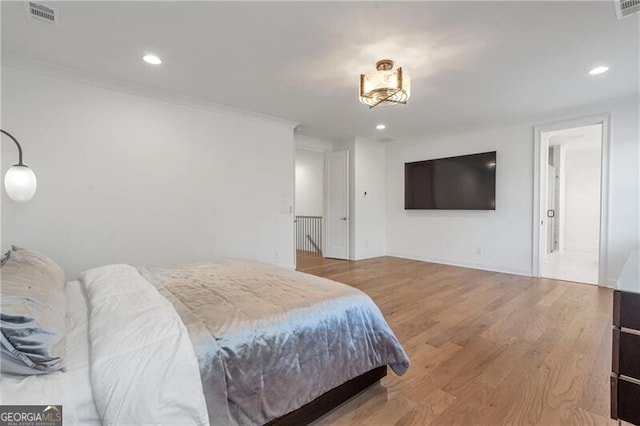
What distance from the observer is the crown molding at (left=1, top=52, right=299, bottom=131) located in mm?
2834

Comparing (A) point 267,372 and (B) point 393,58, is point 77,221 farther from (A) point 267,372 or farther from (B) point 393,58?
(B) point 393,58

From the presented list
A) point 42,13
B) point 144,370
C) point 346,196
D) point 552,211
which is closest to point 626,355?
point 144,370

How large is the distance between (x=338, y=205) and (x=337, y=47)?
158 inches

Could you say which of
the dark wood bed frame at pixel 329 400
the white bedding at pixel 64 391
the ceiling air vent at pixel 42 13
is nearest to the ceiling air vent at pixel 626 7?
the dark wood bed frame at pixel 329 400

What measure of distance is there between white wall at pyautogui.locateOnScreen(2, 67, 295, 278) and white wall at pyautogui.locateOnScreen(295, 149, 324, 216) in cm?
371

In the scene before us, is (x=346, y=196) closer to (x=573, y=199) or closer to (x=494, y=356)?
(x=494, y=356)

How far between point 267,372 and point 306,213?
7534 millimetres

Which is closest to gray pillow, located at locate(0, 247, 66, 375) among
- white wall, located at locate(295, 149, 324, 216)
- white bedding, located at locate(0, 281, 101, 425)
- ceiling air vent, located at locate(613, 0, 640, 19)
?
white bedding, located at locate(0, 281, 101, 425)

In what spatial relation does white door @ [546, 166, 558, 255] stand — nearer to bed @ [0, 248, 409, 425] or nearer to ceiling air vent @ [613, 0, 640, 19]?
ceiling air vent @ [613, 0, 640, 19]

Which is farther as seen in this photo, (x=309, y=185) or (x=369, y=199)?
(x=309, y=185)

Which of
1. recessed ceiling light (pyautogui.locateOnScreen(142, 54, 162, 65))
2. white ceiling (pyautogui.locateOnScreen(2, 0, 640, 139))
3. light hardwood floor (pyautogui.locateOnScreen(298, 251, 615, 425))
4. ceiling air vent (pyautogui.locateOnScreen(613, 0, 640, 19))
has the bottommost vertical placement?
light hardwood floor (pyautogui.locateOnScreen(298, 251, 615, 425))

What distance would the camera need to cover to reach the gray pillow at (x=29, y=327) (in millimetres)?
974

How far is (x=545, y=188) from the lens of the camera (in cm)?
471

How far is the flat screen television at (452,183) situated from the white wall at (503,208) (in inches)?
5.8
